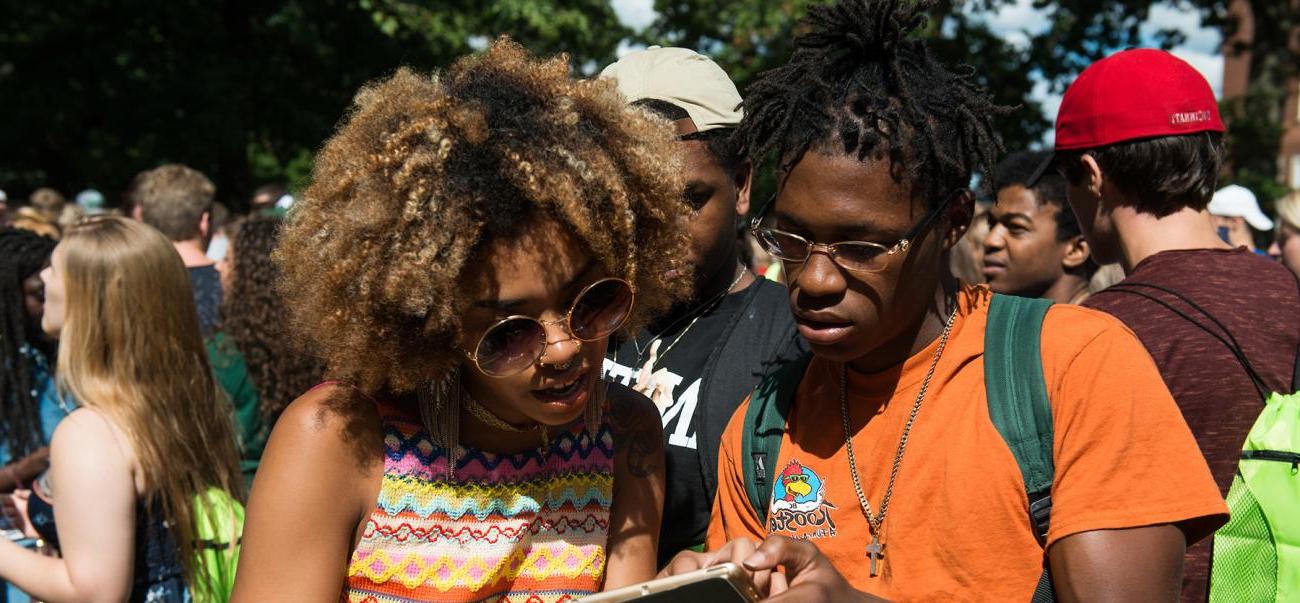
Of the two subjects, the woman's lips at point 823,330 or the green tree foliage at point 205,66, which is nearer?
the woman's lips at point 823,330

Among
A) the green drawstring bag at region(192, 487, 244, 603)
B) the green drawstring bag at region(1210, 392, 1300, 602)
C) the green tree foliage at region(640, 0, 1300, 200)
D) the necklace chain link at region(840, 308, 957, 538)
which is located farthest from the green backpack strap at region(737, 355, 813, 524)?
the green tree foliage at region(640, 0, 1300, 200)

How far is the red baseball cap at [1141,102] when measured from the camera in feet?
9.27

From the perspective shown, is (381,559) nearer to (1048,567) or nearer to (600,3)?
(1048,567)

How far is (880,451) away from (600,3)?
15259 mm

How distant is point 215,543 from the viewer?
354 centimetres

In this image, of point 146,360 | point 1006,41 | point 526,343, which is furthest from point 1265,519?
point 1006,41

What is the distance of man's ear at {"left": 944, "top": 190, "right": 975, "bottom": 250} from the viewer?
2.19 meters

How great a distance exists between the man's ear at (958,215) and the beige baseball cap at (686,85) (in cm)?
84

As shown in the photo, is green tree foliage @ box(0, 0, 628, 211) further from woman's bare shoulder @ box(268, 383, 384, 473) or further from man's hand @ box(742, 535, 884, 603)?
man's hand @ box(742, 535, 884, 603)

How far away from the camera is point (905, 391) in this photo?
2.19 metres

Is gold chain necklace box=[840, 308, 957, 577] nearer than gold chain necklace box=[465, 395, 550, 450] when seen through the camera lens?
Yes

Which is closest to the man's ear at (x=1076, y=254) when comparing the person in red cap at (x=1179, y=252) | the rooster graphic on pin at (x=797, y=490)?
the person in red cap at (x=1179, y=252)

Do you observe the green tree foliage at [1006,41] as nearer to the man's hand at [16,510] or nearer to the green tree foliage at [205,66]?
the green tree foliage at [205,66]

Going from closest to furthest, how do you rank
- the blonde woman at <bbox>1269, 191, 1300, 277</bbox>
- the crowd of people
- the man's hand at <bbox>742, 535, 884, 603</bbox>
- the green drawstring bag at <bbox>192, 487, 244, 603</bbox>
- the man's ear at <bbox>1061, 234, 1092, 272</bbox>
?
the man's hand at <bbox>742, 535, 884, 603</bbox>, the crowd of people, the green drawstring bag at <bbox>192, 487, 244, 603</bbox>, the man's ear at <bbox>1061, 234, 1092, 272</bbox>, the blonde woman at <bbox>1269, 191, 1300, 277</bbox>
